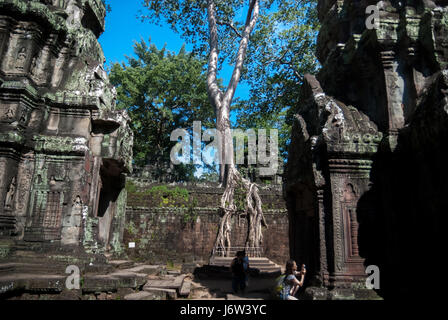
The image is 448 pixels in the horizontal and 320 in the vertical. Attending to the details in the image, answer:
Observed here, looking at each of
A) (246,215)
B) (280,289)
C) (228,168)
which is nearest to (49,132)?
(280,289)

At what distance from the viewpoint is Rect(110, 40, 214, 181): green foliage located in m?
23.5

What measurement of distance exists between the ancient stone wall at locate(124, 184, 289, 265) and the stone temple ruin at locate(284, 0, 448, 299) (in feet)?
27.7

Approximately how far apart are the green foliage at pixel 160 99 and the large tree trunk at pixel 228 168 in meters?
8.74

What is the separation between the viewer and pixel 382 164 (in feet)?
14.4

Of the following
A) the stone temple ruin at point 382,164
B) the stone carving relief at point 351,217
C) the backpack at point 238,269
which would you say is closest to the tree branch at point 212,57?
the backpack at point 238,269

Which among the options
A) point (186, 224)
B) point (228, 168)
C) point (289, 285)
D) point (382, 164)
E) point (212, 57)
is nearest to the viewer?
point (289, 285)

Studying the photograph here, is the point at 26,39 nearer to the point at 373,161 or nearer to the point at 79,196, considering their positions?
the point at 79,196

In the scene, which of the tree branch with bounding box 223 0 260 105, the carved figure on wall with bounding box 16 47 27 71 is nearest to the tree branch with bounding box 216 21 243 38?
the tree branch with bounding box 223 0 260 105

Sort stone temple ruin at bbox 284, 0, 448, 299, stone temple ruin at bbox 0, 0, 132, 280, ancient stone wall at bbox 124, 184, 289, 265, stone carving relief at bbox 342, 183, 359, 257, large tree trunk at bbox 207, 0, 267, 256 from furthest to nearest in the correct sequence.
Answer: ancient stone wall at bbox 124, 184, 289, 265, large tree trunk at bbox 207, 0, 267, 256, stone temple ruin at bbox 0, 0, 132, 280, stone carving relief at bbox 342, 183, 359, 257, stone temple ruin at bbox 284, 0, 448, 299

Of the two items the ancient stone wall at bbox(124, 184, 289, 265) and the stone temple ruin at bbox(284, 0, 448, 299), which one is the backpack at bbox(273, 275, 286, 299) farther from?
the ancient stone wall at bbox(124, 184, 289, 265)

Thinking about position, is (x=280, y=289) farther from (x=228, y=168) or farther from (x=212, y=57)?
(x=212, y=57)

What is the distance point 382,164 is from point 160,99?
843 inches

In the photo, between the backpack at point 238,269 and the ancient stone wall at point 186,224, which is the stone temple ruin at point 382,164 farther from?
the ancient stone wall at point 186,224
